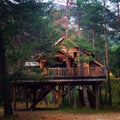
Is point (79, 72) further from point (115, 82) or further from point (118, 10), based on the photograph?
point (118, 10)

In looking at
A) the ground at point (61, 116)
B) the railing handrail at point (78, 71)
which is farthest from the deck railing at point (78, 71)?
the ground at point (61, 116)

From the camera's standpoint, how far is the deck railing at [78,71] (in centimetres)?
3419

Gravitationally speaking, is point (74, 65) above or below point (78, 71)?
above

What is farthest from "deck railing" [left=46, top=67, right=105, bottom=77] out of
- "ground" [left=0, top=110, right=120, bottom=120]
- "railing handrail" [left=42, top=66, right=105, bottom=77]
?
"ground" [left=0, top=110, right=120, bottom=120]

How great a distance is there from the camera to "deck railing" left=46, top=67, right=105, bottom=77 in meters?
34.2

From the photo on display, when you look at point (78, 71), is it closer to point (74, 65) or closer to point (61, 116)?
point (74, 65)

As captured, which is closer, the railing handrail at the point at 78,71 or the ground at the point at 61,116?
the ground at the point at 61,116

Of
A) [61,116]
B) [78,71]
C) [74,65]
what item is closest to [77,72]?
[78,71]

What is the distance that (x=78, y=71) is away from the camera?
1362 inches

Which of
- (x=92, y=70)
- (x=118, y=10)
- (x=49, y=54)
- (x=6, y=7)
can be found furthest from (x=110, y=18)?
(x=6, y=7)

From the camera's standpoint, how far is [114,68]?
38.5 meters

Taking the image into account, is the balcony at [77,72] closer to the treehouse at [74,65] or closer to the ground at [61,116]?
the treehouse at [74,65]

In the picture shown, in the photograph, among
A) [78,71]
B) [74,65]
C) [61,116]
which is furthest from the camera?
[74,65]

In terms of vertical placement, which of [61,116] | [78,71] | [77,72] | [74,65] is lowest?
[61,116]
